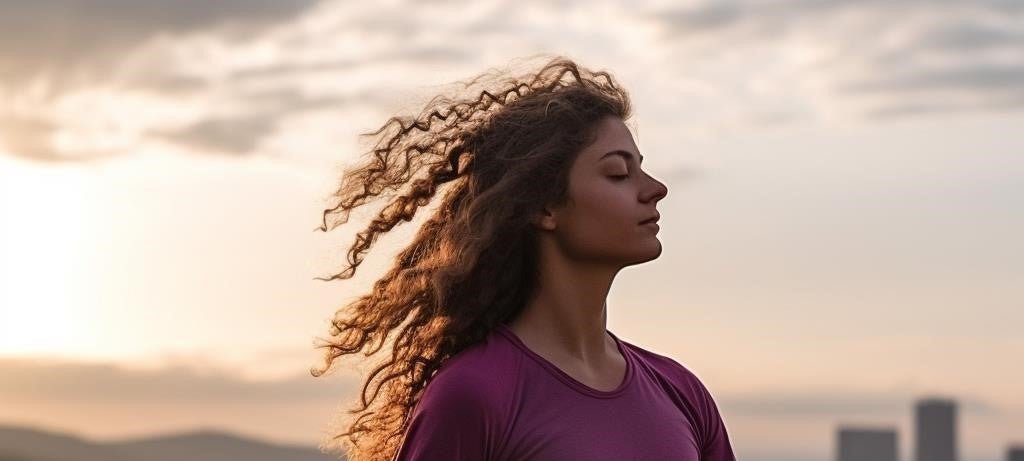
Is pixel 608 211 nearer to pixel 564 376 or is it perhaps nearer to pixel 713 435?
pixel 564 376

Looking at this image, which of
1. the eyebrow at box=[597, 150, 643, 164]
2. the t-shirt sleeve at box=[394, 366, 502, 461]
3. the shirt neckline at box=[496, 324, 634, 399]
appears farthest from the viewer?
the eyebrow at box=[597, 150, 643, 164]

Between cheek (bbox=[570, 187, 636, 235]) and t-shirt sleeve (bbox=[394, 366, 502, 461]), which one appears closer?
t-shirt sleeve (bbox=[394, 366, 502, 461])

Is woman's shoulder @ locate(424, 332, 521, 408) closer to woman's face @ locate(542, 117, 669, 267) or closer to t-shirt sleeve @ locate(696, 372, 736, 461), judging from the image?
woman's face @ locate(542, 117, 669, 267)

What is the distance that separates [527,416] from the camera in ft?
20.2

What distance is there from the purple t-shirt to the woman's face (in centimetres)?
40

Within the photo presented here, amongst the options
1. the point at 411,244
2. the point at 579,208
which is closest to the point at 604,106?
the point at 579,208

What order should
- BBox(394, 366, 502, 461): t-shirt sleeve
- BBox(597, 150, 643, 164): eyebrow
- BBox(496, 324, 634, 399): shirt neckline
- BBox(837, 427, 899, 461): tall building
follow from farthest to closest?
BBox(837, 427, 899, 461): tall building, BBox(597, 150, 643, 164): eyebrow, BBox(496, 324, 634, 399): shirt neckline, BBox(394, 366, 502, 461): t-shirt sleeve

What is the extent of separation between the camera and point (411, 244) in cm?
689

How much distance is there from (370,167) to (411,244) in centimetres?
36

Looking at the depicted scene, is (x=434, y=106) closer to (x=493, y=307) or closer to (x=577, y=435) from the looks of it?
(x=493, y=307)

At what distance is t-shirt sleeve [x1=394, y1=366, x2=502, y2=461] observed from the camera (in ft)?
19.8

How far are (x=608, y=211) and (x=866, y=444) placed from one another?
377ft

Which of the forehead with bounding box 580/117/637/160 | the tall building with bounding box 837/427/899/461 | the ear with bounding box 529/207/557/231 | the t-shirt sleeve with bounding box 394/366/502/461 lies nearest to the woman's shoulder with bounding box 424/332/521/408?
the t-shirt sleeve with bounding box 394/366/502/461

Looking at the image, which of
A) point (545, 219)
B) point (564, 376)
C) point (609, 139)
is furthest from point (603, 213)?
point (564, 376)
